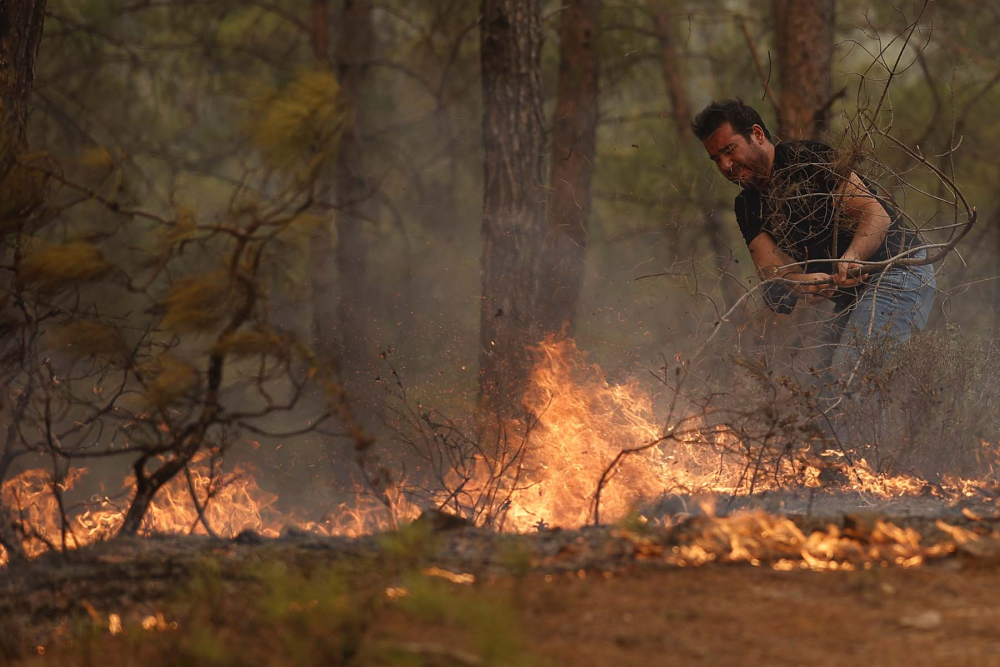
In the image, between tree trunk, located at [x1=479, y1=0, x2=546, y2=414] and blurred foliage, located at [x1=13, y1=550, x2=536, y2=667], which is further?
tree trunk, located at [x1=479, y1=0, x2=546, y2=414]

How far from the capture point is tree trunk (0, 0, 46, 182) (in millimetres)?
5559

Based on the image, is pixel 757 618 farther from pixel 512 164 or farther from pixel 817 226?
pixel 512 164

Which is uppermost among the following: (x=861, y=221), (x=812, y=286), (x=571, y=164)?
(x=571, y=164)

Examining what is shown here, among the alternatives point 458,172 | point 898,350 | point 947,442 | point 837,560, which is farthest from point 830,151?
point 458,172

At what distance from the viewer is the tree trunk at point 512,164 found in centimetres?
773

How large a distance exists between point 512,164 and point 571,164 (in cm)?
153

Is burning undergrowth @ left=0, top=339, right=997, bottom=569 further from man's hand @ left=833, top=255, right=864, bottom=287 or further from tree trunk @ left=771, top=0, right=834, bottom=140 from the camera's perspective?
tree trunk @ left=771, top=0, right=834, bottom=140

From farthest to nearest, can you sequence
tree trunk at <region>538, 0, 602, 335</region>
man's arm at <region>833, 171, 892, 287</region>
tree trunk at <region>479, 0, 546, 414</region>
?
tree trunk at <region>538, 0, 602, 335</region>
tree trunk at <region>479, 0, 546, 414</region>
man's arm at <region>833, 171, 892, 287</region>

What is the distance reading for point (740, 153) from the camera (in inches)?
234

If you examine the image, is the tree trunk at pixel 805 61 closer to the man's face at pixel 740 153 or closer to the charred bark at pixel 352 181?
the man's face at pixel 740 153

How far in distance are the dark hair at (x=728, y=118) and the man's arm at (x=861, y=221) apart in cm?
64

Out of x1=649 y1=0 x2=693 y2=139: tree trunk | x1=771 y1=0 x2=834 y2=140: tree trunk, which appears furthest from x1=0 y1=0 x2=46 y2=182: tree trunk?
x1=649 y1=0 x2=693 y2=139: tree trunk

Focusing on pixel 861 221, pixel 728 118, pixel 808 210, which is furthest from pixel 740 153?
pixel 861 221

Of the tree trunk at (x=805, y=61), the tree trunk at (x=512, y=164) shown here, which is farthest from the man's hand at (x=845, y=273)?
the tree trunk at (x=805, y=61)
